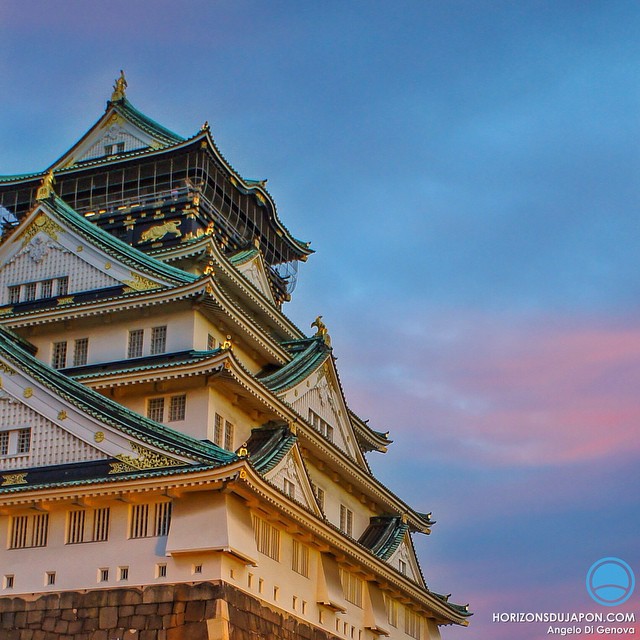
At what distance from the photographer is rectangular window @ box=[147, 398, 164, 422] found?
1496 inches

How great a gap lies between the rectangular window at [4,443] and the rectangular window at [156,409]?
17.2ft

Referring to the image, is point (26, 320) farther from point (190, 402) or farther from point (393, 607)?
point (393, 607)

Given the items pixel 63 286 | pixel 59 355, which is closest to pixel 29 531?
pixel 59 355

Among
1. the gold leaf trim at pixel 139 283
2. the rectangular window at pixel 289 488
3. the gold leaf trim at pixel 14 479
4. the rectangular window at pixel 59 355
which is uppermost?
the gold leaf trim at pixel 139 283

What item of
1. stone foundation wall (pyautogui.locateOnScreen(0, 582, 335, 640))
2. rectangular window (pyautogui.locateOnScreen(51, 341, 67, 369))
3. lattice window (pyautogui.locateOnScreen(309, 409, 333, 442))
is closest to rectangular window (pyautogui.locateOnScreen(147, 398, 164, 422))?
rectangular window (pyautogui.locateOnScreen(51, 341, 67, 369))

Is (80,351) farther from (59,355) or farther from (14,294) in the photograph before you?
(14,294)

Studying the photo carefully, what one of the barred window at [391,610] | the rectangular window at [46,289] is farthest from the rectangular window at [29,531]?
the barred window at [391,610]

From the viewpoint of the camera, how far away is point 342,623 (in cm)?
3959

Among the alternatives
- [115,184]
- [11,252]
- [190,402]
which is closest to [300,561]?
[190,402]

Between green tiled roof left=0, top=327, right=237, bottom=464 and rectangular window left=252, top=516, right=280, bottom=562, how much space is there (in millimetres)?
2735

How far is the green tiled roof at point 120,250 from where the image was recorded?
40.2 m

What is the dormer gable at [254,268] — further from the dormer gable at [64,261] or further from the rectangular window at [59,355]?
the rectangular window at [59,355]

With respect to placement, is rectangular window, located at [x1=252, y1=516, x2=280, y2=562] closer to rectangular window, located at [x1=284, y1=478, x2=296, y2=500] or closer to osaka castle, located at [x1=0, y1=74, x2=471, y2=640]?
osaka castle, located at [x1=0, y1=74, x2=471, y2=640]

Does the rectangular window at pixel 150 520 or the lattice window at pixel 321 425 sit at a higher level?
the lattice window at pixel 321 425
